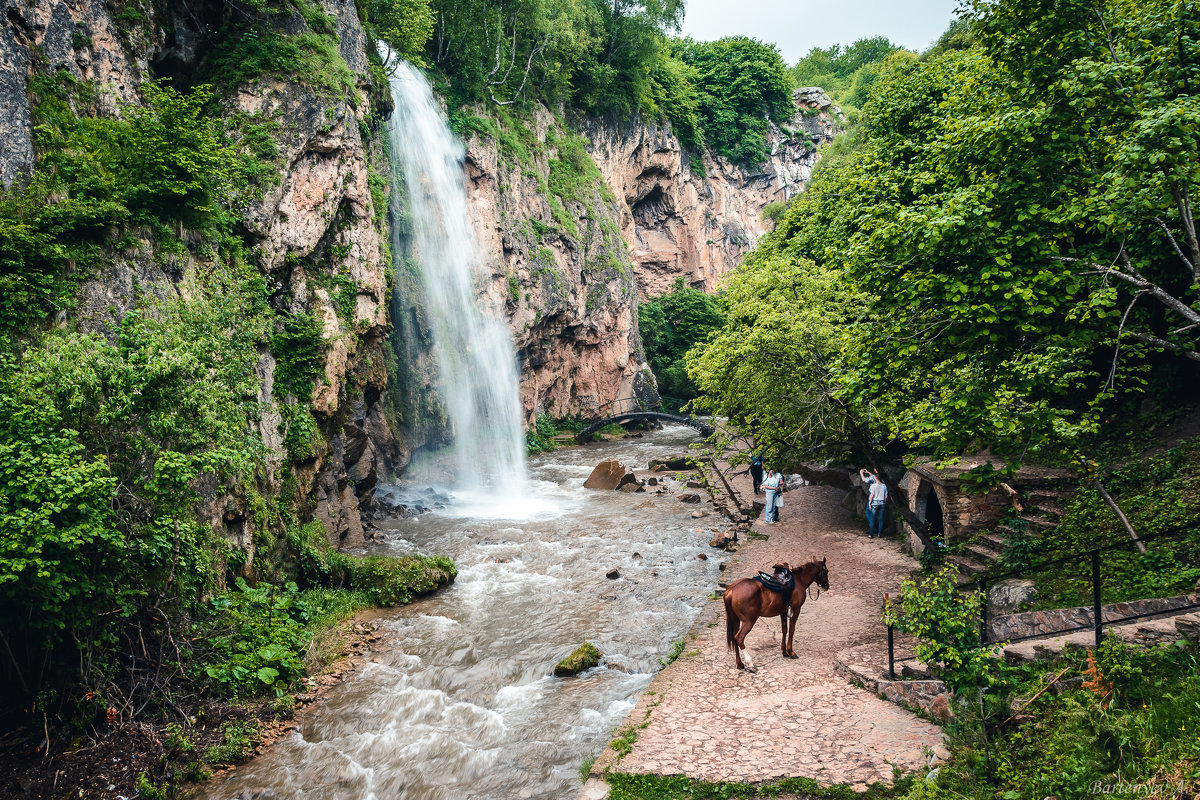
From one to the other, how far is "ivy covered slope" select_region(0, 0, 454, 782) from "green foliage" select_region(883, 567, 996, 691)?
8.88 meters

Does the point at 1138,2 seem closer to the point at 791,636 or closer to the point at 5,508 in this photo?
the point at 791,636

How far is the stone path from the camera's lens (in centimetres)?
704

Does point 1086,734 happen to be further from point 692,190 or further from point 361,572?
point 692,190

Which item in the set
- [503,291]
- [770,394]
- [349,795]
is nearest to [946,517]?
[770,394]

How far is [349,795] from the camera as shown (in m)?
8.13

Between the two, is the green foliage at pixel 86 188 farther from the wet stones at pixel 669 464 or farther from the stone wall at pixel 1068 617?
the wet stones at pixel 669 464

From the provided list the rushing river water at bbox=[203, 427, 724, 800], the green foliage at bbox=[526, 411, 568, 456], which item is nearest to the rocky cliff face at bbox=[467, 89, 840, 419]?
the green foliage at bbox=[526, 411, 568, 456]

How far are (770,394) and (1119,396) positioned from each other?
7095 mm

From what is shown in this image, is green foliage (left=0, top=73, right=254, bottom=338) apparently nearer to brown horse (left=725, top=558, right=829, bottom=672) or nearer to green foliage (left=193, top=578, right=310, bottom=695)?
green foliage (left=193, top=578, right=310, bottom=695)

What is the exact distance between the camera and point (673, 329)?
54.6 metres

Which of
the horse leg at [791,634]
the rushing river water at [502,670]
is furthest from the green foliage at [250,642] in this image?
the horse leg at [791,634]

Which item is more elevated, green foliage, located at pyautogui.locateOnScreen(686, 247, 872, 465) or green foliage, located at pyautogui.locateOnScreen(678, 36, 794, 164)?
green foliage, located at pyautogui.locateOnScreen(678, 36, 794, 164)

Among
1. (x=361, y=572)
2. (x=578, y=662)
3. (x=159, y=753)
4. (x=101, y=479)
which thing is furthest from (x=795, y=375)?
(x=159, y=753)

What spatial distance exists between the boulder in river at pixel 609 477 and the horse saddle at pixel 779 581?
17.0m
